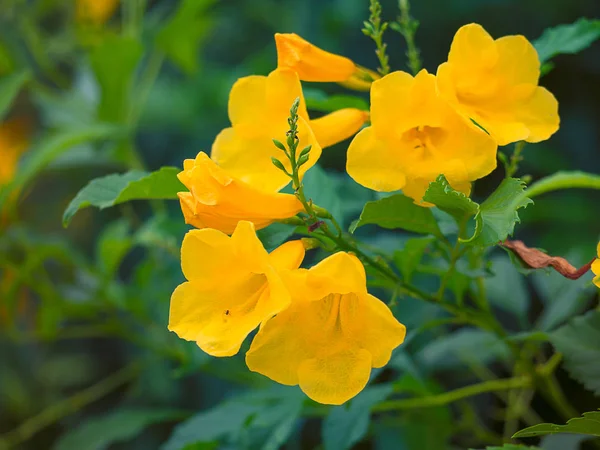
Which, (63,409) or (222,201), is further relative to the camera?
(63,409)

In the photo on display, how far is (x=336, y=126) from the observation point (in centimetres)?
74

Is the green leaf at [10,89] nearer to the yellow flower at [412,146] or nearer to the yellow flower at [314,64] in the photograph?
the yellow flower at [314,64]

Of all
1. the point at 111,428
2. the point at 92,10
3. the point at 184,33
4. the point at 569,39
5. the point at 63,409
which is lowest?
the point at 63,409

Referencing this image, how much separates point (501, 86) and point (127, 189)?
0.41 m

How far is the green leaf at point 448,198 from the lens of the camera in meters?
0.62

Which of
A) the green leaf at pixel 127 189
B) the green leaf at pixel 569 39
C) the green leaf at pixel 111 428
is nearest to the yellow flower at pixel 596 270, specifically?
the green leaf at pixel 569 39

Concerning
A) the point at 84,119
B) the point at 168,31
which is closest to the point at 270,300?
the point at 168,31

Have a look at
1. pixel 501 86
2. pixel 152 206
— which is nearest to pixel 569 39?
pixel 501 86

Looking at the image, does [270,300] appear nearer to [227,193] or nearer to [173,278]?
[227,193]

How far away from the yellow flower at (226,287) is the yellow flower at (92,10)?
5.25 ft

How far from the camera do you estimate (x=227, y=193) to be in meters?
0.64

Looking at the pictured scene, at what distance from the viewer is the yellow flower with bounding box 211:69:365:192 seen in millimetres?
732

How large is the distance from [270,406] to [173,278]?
44cm

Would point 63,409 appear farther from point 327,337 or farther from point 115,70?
point 327,337
